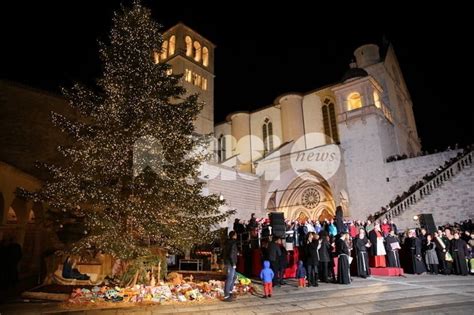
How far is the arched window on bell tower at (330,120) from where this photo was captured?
92.4 feet

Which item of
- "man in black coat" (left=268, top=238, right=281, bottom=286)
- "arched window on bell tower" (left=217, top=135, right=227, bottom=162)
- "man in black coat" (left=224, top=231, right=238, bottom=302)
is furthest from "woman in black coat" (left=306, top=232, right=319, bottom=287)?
"arched window on bell tower" (left=217, top=135, right=227, bottom=162)

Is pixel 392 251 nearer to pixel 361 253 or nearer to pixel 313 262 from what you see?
pixel 361 253

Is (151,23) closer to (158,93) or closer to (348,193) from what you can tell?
(158,93)

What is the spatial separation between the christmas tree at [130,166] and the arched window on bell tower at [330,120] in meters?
20.9

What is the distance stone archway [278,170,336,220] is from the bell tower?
10.7m

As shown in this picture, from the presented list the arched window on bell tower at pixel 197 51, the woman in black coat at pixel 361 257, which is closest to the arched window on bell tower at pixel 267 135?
the arched window on bell tower at pixel 197 51

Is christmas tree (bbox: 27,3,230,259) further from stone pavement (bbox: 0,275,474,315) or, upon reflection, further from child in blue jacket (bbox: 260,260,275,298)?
child in blue jacket (bbox: 260,260,275,298)

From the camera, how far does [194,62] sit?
107 feet

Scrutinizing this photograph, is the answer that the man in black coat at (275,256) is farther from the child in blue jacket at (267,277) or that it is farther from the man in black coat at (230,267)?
the man in black coat at (230,267)

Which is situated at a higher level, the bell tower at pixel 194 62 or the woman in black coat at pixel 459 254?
the bell tower at pixel 194 62

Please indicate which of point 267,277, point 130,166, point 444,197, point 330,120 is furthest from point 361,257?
point 330,120

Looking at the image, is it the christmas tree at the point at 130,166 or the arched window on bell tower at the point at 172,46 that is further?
the arched window on bell tower at the point at 172,46

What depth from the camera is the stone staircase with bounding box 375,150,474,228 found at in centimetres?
1622

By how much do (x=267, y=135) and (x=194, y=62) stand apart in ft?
35.8
